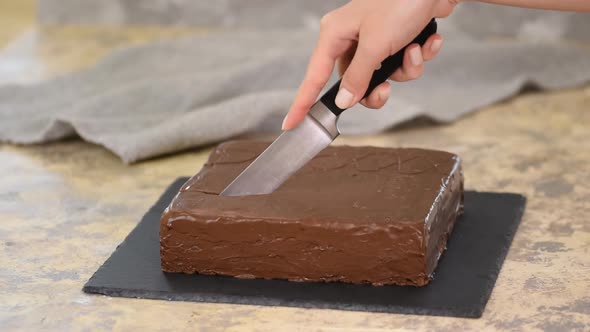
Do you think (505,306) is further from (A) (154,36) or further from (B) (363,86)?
(A) (154,36)

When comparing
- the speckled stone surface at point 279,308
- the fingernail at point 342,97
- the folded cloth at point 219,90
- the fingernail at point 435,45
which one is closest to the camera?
the speckled stone surface at point 279,308

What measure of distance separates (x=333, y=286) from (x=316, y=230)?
100 millimetres

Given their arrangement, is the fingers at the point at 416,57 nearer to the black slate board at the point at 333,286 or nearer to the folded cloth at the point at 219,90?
the black slate board at the point at 333,286

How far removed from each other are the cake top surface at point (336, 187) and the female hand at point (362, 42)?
13 cm

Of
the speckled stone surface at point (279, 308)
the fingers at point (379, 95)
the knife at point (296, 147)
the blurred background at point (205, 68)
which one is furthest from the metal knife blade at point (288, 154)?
the blurred background at point (205, 68)

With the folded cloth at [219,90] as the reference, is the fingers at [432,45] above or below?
above

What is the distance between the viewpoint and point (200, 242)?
73.2 inches

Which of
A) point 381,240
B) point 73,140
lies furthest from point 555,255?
point 73,140

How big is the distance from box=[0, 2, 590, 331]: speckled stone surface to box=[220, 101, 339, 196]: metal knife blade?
22 cm

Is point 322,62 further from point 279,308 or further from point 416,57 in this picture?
point 279,308

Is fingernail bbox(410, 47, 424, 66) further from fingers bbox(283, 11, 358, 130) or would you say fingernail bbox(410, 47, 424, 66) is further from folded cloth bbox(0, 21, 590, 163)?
folded cloth bbox(0, 21, 590, 163)

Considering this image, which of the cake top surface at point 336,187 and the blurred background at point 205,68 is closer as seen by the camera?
the cake top surface at point 336,187

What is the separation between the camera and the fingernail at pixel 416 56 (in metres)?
1.94

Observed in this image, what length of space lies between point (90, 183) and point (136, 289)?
61 cm
